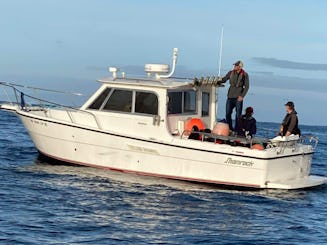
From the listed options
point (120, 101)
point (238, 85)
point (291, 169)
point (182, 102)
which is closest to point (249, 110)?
point (238, 85)

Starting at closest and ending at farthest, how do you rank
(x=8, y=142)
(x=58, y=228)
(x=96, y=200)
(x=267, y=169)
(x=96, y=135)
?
(x=58, y=228), (x=96, y=200), (x=267, y=169), (x=96, y=135), (x=8, y=142)

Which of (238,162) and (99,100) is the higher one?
(99,100)

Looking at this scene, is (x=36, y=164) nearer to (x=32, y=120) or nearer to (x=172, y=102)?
(x=32, y=120)

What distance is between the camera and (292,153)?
16.0 metres

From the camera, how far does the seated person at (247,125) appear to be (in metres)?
16.9

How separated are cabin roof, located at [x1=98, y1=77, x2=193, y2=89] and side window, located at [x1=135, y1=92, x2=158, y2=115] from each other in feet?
0.85

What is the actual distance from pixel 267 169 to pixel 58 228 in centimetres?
590

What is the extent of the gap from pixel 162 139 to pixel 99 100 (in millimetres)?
2181

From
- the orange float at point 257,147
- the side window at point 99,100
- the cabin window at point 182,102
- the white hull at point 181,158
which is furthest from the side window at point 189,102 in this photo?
the orange float at point 257,147

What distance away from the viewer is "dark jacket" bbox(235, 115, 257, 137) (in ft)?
55.4

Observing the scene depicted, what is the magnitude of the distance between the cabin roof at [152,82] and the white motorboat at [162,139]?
0.02 m

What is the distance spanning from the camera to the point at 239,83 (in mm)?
17375

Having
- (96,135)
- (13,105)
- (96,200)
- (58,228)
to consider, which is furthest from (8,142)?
(58,228)

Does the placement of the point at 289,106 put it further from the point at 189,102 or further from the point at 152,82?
the point at 152,82
